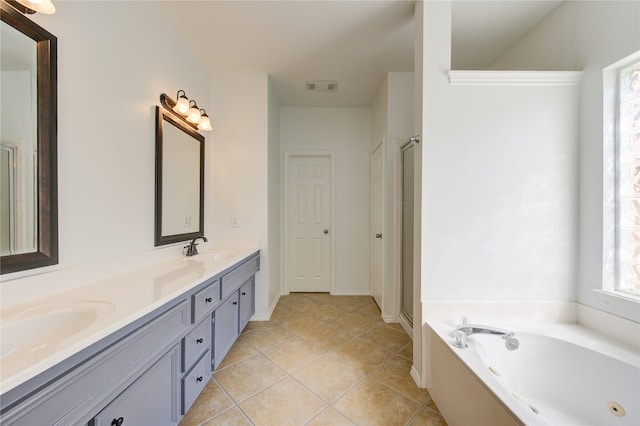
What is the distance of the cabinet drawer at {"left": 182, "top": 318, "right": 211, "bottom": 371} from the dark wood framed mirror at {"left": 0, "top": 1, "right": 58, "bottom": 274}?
0.70 m

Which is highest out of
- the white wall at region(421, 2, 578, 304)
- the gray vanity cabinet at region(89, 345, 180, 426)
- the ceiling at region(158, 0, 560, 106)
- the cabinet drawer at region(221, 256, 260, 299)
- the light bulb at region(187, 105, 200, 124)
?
the ceiling at region(158, 0, 560, 106)

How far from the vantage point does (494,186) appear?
1628mm

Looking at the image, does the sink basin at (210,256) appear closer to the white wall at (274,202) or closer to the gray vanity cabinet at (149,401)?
the white wall at (274,202)

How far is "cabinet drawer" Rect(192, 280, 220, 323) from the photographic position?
1.35 metres

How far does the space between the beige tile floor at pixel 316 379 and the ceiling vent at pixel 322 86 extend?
8.53 ft

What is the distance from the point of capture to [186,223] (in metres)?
2.13

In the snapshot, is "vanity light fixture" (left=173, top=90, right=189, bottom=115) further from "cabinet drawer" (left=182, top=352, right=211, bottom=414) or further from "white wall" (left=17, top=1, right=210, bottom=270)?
"cabinet drawer" (left=182, top=352, right=211, bottom=414)

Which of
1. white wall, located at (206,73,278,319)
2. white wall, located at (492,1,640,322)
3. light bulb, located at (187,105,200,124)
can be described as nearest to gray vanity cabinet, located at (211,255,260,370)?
white wall, located at (206,73,278,319)

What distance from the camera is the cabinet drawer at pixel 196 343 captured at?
1290 millimetres

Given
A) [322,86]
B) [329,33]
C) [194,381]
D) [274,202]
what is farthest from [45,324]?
[322,86]

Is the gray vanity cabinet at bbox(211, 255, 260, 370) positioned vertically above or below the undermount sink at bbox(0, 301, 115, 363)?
below

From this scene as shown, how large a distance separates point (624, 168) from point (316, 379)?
7.48ft

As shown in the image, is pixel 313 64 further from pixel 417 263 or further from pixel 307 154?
pixel 417 263

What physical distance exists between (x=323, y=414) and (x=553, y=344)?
4.51 ft
